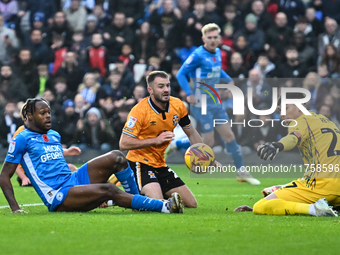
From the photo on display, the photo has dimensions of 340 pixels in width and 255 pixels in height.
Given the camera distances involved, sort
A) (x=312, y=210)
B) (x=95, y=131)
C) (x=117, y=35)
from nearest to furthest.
→ (x=312, y=210) → (x=95, y=131) → (x=117, y=35)

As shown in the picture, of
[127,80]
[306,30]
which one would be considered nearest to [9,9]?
[127,80]

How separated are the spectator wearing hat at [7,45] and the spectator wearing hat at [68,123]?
2.31m

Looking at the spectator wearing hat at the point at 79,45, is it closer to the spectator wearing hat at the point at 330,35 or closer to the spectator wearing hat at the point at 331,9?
the spectator wearing hat at the point at 330,35

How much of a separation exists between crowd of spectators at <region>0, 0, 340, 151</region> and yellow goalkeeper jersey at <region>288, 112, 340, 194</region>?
744 cm

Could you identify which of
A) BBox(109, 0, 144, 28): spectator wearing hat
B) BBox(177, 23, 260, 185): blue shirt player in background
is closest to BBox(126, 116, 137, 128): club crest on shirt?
BBox(177, 23, 260, 185): blue shirt player in background

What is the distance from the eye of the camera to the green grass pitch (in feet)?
13.0

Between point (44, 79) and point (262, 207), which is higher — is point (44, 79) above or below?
above

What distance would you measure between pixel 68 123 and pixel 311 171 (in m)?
9.32

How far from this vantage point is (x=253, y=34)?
1466cm

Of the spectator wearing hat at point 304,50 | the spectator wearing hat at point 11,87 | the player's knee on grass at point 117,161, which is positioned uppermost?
the spectator wearing hat at point 304,50

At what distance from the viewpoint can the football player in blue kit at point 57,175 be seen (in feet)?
19.3

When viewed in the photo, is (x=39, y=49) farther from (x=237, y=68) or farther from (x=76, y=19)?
(x=237, y=68)

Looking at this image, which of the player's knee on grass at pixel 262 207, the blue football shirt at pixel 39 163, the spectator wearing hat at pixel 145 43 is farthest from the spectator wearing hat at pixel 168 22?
the player's knee on grass at pixel 262 207

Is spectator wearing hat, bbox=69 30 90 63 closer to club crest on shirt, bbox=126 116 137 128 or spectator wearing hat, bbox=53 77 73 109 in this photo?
spectator wearing hat, bbox=53 77 73 109
